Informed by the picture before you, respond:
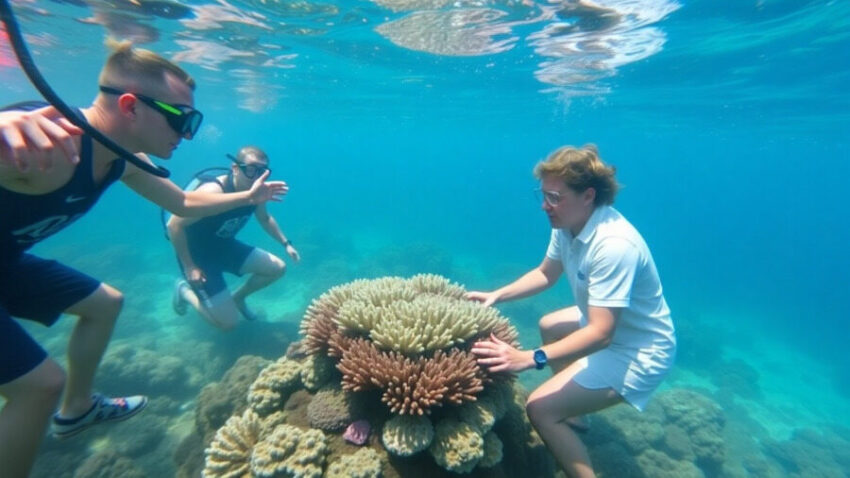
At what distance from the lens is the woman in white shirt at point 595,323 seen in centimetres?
361

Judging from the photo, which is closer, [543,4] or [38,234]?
[38,234]

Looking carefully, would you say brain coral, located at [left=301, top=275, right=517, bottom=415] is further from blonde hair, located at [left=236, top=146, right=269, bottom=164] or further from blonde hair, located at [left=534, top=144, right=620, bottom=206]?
blonde hair, located at [left=236, top=146, right=269, bottom=164]

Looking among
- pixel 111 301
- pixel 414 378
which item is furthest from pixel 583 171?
pixel 111 301

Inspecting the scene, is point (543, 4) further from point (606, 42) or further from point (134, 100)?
point (134, 100)

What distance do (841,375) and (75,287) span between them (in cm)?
3181

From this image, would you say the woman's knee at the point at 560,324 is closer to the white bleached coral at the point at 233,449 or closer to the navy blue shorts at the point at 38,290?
Result: the white bleached coral at the point at 233,449

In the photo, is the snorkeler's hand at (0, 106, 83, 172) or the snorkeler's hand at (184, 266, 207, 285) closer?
the snorkeler's hand at (0, 106, 83, 172)

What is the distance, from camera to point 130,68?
301cm

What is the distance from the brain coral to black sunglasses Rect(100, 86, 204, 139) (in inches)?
84.0

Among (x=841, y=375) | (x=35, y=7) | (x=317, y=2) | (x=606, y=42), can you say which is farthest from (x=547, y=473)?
(x=841, y=375)

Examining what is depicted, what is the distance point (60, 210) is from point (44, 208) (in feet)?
0.37

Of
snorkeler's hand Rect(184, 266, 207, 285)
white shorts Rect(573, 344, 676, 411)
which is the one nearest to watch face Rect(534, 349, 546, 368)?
white shorts Rect(573, 344, 676, 411)

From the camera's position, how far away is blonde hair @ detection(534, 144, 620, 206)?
3881 mm

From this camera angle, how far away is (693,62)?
1677 cm
